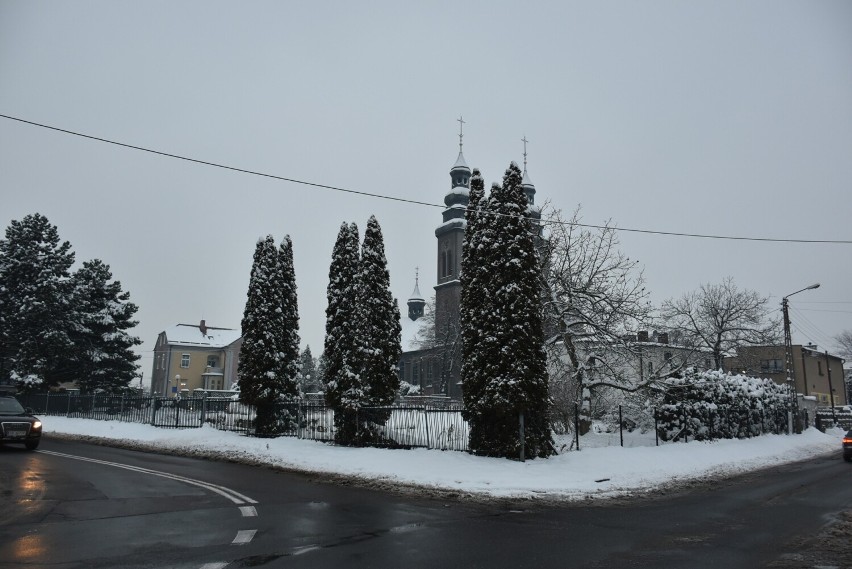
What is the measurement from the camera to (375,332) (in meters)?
21.2

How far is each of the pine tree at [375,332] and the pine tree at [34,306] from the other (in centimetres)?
3174

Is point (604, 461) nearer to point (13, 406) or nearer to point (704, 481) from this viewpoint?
point (704, 481)

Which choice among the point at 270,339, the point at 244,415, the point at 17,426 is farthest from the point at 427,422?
the point at 17,426

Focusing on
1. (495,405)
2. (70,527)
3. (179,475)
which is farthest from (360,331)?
(70,527)

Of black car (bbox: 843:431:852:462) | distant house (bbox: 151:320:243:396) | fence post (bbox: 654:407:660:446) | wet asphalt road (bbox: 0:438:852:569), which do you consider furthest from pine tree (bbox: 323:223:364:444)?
distant house (bbox: 151:320:243:396)

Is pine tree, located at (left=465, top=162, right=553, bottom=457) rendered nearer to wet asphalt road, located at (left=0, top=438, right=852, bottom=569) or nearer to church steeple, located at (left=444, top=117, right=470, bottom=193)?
wet asphalt road, located at (left=0, top=438, right=852, bottom=569)

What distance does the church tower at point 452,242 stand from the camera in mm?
78812

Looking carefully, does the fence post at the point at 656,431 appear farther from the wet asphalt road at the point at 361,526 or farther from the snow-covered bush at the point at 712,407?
the wet asphalt road at the point at 361,526

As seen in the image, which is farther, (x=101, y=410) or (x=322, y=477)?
(x=101, y=410)

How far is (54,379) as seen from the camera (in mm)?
43656

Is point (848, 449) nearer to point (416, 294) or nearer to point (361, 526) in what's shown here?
point (361, 526)

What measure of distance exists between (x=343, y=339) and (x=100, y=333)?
33.6 metres

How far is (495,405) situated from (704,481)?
235 inches

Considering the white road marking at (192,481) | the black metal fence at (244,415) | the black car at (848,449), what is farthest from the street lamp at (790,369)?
Answer: the white road marking at (192,481)
